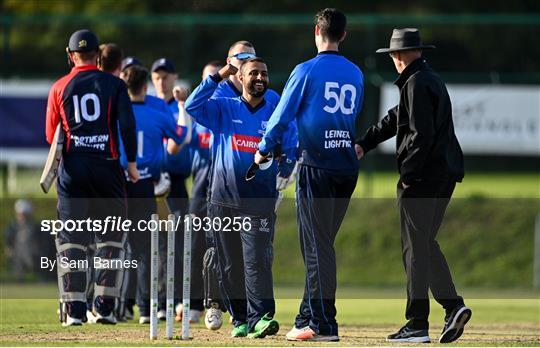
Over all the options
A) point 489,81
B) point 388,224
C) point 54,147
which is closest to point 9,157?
point 388,224

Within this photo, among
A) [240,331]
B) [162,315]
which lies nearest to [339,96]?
[240,331]

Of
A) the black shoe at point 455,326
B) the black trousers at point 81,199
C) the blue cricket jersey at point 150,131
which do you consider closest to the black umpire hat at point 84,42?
the black trousers at point 81,199

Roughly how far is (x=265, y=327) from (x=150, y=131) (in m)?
3.34

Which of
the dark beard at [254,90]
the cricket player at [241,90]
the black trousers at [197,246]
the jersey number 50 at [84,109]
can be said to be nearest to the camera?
the dark beard at [254,90]

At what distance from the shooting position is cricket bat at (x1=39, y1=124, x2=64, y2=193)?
11.4 metres

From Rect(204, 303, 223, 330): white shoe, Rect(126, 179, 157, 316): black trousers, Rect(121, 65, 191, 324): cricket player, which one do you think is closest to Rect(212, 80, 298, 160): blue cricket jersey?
Rect(204, 303, 223, 330): white shoe

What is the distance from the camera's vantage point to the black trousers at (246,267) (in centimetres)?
1073

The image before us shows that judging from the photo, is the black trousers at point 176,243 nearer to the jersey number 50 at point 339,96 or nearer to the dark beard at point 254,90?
the dark beard at point 254,90

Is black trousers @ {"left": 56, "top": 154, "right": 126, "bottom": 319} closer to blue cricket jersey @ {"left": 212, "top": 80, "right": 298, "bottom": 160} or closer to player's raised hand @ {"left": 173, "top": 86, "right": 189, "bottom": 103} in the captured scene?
blue cricket jersey @ {"left": 212, "top": 80, "right": 298, "bottom": 160}

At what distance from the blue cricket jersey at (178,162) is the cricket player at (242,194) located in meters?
2.37

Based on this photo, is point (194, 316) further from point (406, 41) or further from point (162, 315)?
point (406, 41)

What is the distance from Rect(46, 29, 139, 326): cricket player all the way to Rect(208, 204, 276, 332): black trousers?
111 cm

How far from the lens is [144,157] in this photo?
43.3ft

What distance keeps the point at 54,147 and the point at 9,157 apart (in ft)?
38.3
